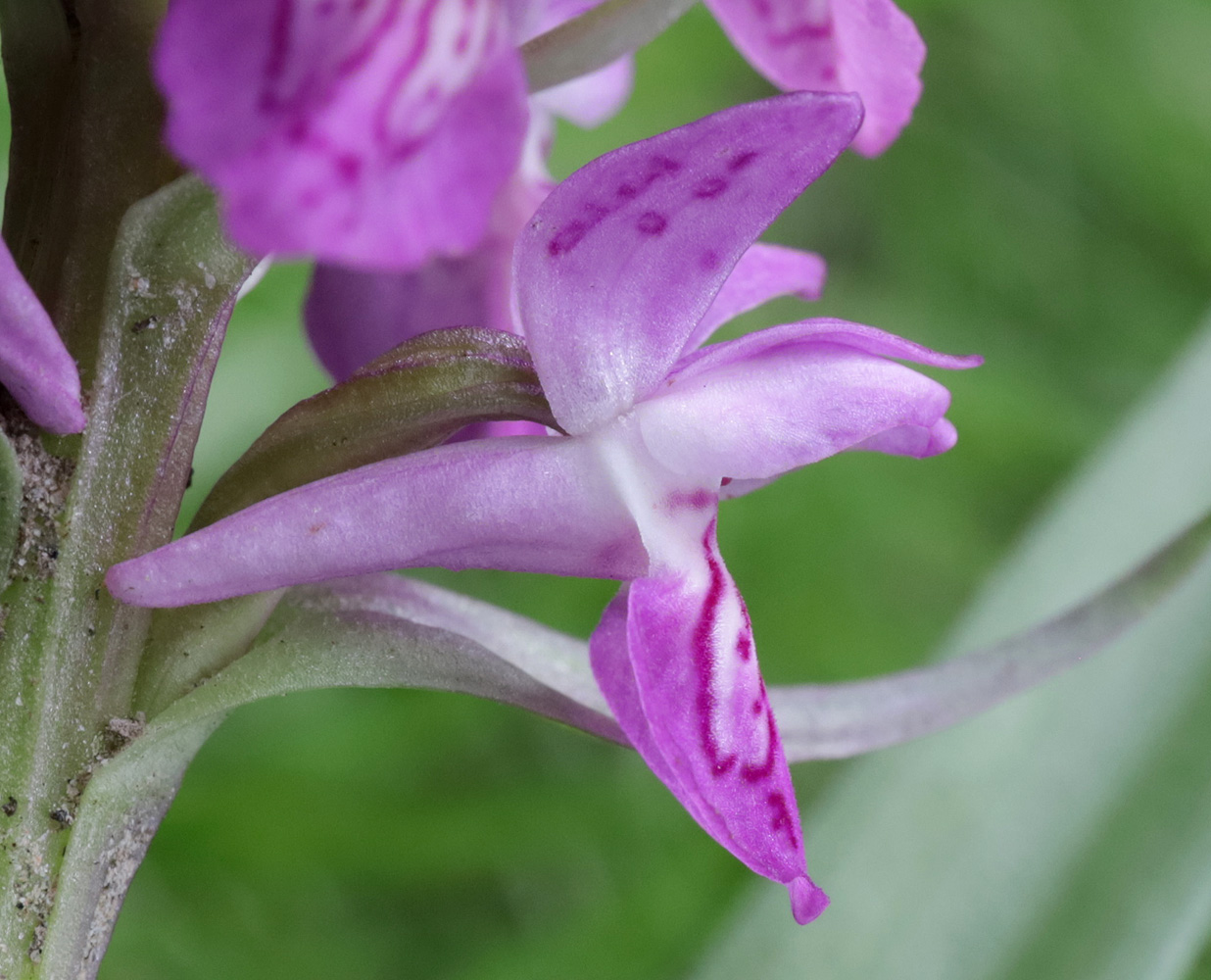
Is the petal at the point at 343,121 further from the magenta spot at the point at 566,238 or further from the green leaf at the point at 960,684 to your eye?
the green leaf at the point at 960,684

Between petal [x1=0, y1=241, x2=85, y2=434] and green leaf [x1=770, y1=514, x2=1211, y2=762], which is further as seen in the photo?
green leaf [x1=770, y1=514, x2=1211, y2=762]

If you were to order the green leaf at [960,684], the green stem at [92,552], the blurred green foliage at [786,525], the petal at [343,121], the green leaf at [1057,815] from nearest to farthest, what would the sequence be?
1. the petal at [343,121]
2. the green stem at [92,552]
3. the green leaf at [960,684]
4. the green leaf at [1057,815]
5. the blurred green foliage at [786,525]

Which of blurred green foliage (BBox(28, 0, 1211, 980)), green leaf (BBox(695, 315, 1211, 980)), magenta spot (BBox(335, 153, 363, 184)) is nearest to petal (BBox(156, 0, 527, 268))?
magenta spot (BBox(335, 153, 363, 184))

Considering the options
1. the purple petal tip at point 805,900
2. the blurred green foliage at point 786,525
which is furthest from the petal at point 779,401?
the blurred green foliage at point 786,525

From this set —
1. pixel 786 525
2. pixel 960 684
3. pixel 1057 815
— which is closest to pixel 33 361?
pixel 960 684

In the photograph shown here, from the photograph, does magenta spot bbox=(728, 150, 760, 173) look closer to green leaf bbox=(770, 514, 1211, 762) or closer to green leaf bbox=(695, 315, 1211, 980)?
green leaf bbox=(770, 514, 1211, 762)

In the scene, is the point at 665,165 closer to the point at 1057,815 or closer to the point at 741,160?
the point at 741,160

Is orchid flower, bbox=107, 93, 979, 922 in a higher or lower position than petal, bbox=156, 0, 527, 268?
lower
